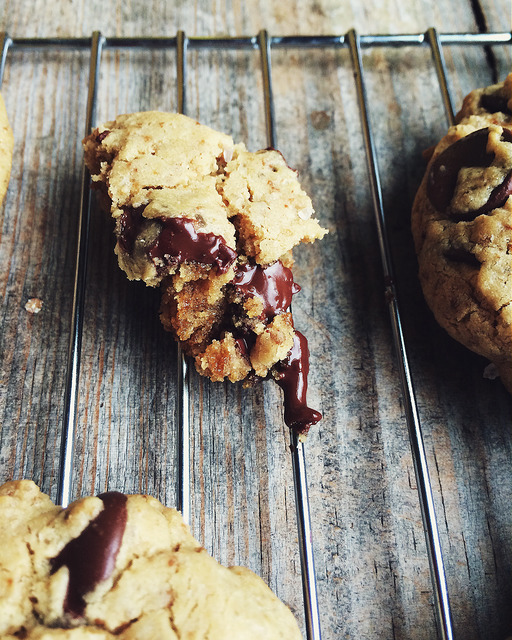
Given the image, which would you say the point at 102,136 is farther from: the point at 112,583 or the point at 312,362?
the point at 112,583

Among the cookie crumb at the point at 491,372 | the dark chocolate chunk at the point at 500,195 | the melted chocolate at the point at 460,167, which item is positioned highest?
the melted chocolate at the point at 460,167

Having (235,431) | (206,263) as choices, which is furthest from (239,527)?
(206,263)

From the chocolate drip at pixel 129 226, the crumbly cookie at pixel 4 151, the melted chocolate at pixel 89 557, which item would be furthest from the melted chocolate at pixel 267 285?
the crumbly cookie at pixel 4 151

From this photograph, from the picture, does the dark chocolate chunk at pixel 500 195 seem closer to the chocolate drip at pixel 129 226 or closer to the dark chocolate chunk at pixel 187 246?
the dark chocolate chunk at pixel 187 246

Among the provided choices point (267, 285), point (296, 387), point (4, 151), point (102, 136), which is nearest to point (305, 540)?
point (296, 387)

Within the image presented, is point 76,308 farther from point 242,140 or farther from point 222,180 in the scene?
point 242,140
